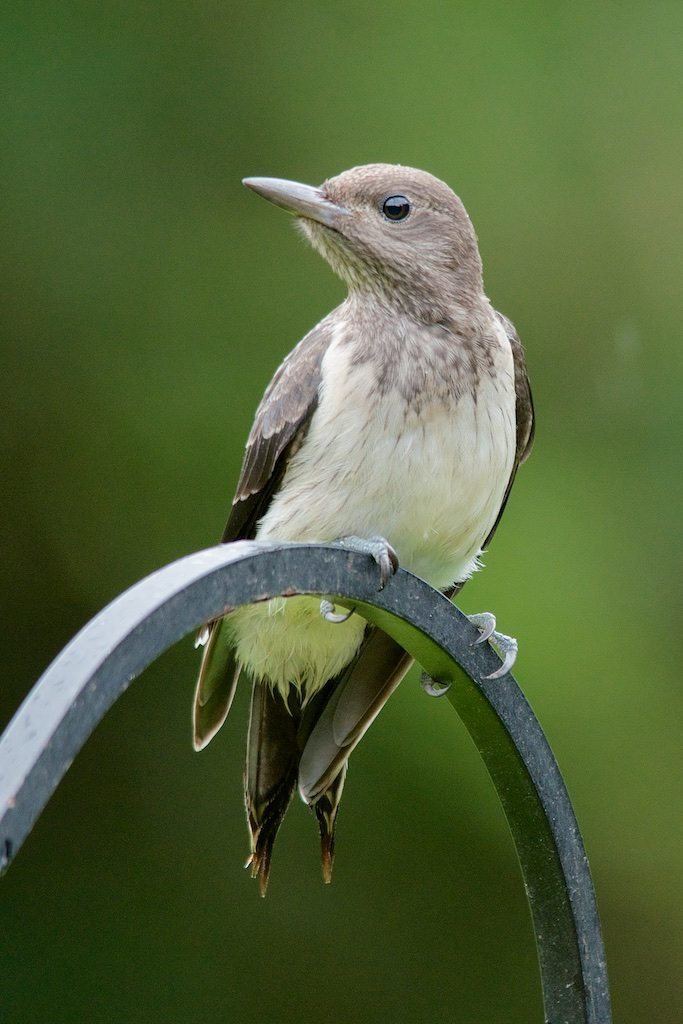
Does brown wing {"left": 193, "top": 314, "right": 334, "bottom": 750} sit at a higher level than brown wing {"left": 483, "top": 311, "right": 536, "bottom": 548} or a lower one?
lower

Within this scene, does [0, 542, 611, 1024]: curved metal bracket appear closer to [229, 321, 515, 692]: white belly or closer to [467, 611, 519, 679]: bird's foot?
[467, 611, 519, 679]: bird's foot

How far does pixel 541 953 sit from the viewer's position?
6.50 ft

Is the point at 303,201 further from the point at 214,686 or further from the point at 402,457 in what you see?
the point at 214,686

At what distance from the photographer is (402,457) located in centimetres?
250

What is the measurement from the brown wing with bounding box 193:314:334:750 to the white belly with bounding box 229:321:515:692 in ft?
0.14

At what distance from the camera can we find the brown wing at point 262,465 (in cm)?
271

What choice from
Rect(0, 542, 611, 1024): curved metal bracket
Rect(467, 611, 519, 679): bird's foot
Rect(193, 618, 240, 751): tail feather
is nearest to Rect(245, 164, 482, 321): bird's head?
Rect(467, 611, 519, 679): bird's foot

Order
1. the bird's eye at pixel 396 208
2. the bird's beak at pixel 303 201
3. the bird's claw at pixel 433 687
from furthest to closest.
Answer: the bird's eye at pixel 396 208 → the bird's beak at pixel 303 201 → the bird's claw at pixel 433 687

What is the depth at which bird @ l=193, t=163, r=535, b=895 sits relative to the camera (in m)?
2.54

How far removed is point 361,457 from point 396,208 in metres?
0.65

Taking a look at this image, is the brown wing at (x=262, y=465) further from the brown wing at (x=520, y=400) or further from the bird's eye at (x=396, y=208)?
the brown wing at (x=520, y=400)

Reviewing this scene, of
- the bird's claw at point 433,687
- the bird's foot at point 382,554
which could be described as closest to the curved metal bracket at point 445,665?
the bird's foot at point 382,554

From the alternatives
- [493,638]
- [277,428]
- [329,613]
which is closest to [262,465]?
[277,428]

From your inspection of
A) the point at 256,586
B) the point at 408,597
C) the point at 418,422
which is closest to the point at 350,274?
the point at 418,422
